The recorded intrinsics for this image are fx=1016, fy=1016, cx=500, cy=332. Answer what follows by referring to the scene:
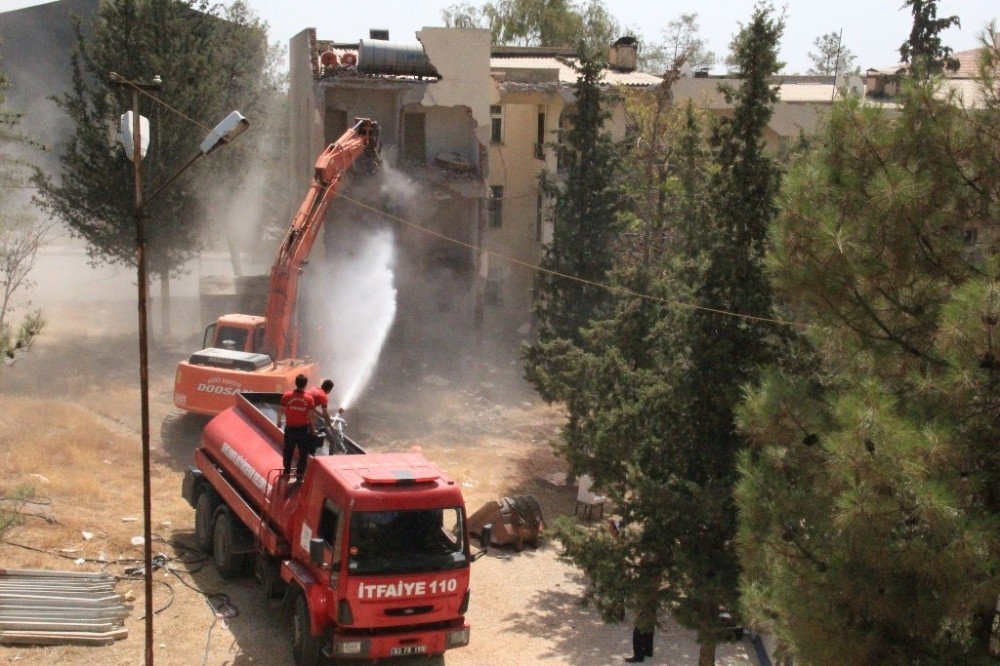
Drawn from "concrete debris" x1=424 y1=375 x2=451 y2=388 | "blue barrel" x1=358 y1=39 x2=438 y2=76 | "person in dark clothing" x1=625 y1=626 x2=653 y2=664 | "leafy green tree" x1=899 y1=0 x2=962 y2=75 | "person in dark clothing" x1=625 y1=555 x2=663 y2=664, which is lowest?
"person in dark clothing" x1=625 y1=626 x2=653 y2=664

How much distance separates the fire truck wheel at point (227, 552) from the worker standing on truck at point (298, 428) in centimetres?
201

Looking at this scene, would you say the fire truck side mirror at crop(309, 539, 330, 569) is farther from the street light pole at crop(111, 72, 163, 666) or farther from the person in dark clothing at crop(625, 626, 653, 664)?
the person in dark clothing at crop(625, 626, 653, 664)

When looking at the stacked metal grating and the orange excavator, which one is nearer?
the stacked metal grating

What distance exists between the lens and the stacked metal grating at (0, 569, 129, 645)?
40.4ft

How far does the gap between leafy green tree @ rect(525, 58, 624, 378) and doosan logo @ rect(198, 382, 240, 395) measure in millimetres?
8127

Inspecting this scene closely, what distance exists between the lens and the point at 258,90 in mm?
44719

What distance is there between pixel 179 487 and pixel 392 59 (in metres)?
15.9

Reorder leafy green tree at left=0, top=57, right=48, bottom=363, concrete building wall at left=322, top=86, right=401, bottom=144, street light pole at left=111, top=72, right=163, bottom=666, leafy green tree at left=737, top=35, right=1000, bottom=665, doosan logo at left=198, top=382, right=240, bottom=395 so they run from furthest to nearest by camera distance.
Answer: concrete building wall at left=322, top=86, right=401, bottom=144 → leafy green tree at left=0, top=57, right=48, bottom=363 → doosan logo at left=198, top=382, right=240, bottom=395 → street light pole at left=111, top=72, right=163, bottom=666 → leafy green tree at left=737, top=35, right=1000, bottom=665

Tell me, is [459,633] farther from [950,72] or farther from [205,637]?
[950,72]

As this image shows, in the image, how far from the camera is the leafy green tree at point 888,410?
6.21 meters

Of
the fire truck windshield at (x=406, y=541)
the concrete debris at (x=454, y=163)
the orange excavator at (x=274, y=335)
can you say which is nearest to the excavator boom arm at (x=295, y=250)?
the orange excavator at (x=274, y=335)

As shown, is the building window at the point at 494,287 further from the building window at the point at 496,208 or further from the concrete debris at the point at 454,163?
the concrete debris at the point at 454,163

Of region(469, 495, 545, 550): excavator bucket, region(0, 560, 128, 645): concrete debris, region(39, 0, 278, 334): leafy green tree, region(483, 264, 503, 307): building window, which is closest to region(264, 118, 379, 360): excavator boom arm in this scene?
region(469, 495, 545, 550): excavator bucket

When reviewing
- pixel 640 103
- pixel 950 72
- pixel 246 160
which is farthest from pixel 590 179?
pixel 950 72
